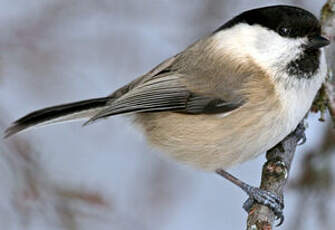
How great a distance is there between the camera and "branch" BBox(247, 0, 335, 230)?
2.35m

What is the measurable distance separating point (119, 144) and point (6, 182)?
1.22m

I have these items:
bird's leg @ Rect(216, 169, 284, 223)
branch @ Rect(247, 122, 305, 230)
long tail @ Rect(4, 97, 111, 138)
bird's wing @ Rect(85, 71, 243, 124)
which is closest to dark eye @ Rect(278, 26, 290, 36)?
bird's wing @ Rect(85, 71, 243, 124)

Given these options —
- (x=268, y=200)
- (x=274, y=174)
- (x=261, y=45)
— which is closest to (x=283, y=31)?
(x=261, y=45)

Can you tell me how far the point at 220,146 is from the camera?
264 cm

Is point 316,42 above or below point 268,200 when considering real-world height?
above

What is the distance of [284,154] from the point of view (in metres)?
2.69

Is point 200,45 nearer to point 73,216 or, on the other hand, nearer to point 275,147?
point 275,147

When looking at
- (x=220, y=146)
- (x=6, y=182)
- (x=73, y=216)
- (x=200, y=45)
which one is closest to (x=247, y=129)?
(x=220, y=146)

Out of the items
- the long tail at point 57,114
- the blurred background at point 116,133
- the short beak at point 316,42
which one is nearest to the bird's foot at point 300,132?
the blurred background at point 116,133

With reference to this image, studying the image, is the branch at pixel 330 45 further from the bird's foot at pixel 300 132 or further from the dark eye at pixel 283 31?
the dark eye at pixel 283 31

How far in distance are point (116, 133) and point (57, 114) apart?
946 mm

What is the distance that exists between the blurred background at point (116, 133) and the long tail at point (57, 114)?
0.32 feet

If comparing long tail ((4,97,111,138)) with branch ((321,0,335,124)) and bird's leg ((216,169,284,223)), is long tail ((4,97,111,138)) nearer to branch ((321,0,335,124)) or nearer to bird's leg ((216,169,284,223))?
bird's leg ((216,169,284,223))

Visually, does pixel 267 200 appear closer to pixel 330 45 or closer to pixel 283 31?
pixel 283 31
